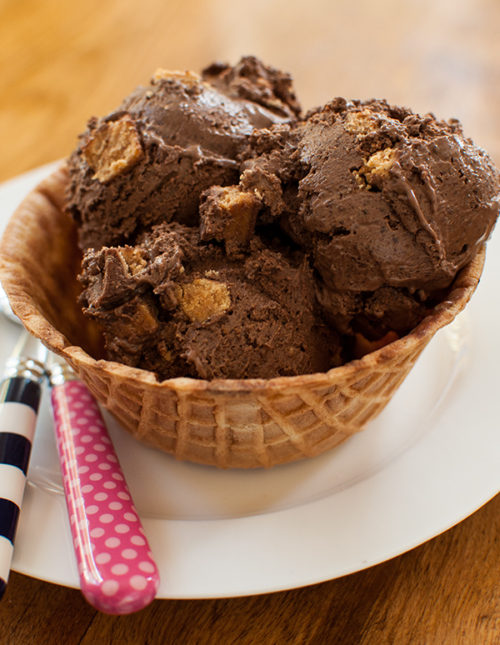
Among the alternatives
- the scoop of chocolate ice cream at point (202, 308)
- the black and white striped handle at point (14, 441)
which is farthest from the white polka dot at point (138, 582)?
the scoop of chocolate ice cream at point (202, 308)

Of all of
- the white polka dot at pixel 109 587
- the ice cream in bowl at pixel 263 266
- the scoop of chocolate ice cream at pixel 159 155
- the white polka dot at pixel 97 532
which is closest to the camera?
the white polka dot at pixel 109 587

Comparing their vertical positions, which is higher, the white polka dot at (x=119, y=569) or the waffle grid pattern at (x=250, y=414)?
the waffle grid pattern at (x=250, y=414)

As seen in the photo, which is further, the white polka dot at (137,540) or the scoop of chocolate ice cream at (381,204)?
the scoop of chocolate ice cream at (381,204)

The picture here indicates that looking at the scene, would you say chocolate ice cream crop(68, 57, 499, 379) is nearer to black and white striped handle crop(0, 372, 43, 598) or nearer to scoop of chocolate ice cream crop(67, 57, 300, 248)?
scoop of chocolate ice cream crop(67, 57, 300, 248)

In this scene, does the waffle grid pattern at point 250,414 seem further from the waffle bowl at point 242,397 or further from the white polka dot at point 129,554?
the white polka dot at point 129,554

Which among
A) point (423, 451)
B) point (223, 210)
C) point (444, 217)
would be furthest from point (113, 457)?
point (444, 217)

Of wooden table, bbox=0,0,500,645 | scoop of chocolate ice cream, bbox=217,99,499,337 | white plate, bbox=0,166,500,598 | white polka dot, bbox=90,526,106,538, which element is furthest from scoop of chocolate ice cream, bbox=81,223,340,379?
wooden table, bbox=0,0,500,645

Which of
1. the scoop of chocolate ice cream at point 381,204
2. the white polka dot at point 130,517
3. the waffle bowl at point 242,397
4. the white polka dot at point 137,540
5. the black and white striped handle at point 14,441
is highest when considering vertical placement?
the scoop of chocolate ice cream at point 381,204

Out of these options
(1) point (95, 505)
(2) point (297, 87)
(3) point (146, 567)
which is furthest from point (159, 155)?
(2) point (297, 87)
